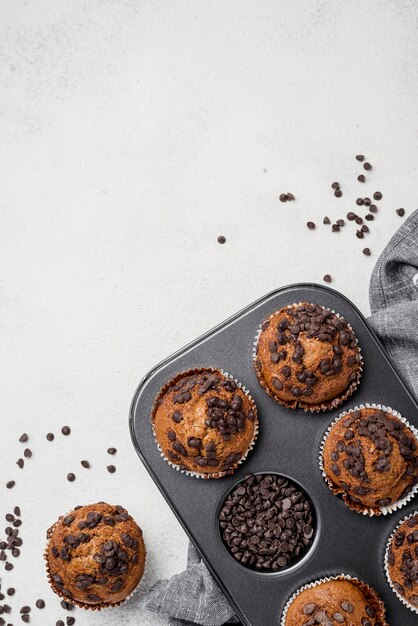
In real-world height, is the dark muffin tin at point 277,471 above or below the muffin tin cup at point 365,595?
above

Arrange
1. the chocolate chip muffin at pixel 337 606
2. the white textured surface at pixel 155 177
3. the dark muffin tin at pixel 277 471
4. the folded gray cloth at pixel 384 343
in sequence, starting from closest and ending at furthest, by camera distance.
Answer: the chocolate chip muffin at pixel 337 606
the dark muffin tin at pixel 277 471
the folded gray cloth at pixel 384 343
the white textured surface at pixel 155 177

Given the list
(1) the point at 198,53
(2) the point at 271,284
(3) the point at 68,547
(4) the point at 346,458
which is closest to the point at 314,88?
(1) the point at 198,53

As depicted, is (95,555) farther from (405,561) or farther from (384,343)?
(384,343)

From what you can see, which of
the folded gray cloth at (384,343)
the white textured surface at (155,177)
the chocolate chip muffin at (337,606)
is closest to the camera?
the chocolate chip muffin at (337,606)

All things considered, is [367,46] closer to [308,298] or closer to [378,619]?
[308,298]

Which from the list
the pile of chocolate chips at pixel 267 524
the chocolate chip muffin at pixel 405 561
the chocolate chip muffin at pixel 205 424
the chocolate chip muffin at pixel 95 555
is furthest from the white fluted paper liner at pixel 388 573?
the chocolate chip muffin at pixel 95 555

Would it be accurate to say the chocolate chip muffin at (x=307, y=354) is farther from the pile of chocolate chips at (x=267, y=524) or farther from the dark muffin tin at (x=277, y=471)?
the pile of chocolate chips at (x=267, y=524)

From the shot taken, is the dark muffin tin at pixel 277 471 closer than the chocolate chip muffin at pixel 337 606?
No

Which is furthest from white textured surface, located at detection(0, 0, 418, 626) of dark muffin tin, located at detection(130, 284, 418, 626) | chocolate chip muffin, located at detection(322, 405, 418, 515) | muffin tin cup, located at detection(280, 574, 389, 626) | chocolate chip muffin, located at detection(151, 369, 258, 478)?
muffin tin cup, located at detection(280, 574, 389, 626)
